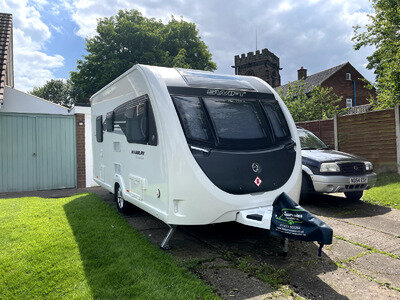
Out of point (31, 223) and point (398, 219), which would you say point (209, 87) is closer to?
point (31, 223)

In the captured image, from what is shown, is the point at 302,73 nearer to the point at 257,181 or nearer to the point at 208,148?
the point at 257,181

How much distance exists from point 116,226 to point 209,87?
2850mm

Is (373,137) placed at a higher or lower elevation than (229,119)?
lower

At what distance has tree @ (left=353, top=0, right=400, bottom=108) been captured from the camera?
38.6 feet

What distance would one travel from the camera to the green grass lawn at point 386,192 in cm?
686

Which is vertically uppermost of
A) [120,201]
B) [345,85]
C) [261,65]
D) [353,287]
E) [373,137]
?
[261,65]

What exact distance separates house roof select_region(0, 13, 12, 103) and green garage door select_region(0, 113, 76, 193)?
1.22m

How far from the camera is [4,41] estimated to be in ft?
39.3

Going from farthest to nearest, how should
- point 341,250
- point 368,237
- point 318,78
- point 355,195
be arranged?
1. point 318,78
2. point 355,195
3. point 368,237
4. point 341,250

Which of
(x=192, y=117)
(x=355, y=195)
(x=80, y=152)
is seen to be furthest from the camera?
(x=80, y=152)

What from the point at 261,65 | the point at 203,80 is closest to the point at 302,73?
the point at 261,65

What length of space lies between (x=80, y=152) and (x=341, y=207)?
8.37 m

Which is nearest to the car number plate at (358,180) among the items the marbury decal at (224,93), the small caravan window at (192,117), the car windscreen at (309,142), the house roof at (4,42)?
the car windscreen at (309,142)

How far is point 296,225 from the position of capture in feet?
10.8
